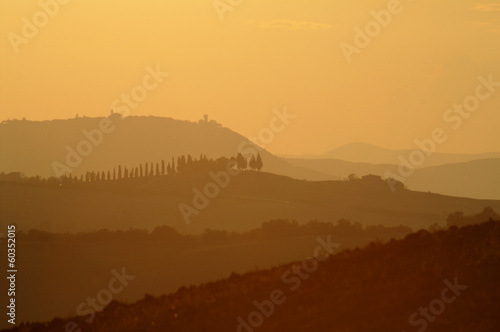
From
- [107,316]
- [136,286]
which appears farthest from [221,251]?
[107,316]

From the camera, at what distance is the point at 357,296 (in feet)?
73.4

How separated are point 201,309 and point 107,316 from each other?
11.4 ft

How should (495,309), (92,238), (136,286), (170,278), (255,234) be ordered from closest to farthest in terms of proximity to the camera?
(495,309)
(136,286)
(170,278)
(92,238)
(255,234)

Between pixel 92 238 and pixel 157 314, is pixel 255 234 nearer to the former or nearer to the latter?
pixel 92 238

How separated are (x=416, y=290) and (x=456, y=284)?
1.02 m

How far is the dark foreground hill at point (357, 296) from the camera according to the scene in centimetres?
2014

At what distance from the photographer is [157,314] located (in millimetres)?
24797

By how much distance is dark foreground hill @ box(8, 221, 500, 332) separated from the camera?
66.1 ft

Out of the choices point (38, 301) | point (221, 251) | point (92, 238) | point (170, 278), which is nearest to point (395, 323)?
point (38, 301)

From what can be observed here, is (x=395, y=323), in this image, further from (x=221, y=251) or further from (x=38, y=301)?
(x=221, y=251)

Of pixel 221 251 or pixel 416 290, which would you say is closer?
pixel 416 290

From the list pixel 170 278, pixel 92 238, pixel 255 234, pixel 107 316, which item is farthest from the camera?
pixel 255 234

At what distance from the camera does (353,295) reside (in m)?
22.5

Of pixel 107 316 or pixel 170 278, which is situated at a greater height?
pixel 107 316
